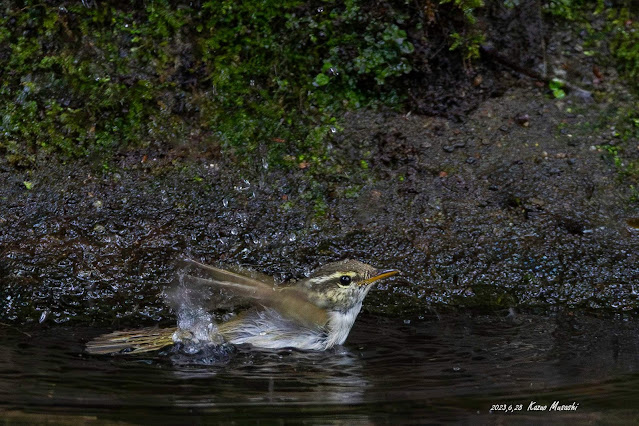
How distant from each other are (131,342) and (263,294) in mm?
990

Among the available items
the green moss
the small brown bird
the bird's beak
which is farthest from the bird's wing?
the green moss

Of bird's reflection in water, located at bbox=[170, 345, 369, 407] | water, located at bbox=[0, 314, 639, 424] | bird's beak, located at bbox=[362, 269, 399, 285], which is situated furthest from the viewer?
bird's beak, located at bbox=[362, 269, 399, 285]

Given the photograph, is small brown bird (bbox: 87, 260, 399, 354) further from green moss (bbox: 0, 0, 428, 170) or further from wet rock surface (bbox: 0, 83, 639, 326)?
green moss (bbox: 0, 0, 428, 170)

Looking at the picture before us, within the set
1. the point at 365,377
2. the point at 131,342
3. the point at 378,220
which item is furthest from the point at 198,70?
the point at 365,377

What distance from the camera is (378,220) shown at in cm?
692

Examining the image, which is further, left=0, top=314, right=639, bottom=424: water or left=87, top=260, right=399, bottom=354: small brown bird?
left=87, top=260, right=399, bottom=354: small brown bird

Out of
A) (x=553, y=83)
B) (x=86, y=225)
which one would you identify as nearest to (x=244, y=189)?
(x=86, y=225)

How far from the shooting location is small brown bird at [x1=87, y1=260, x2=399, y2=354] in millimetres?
6031

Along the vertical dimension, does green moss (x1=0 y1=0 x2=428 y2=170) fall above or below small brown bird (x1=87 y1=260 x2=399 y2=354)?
above

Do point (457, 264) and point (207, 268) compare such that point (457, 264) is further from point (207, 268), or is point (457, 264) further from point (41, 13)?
point (41, 13)

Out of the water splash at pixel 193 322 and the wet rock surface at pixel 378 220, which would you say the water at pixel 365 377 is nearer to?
the water splash at pixel 193 322

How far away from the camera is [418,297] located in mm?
6422

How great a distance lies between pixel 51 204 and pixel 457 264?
3395mm

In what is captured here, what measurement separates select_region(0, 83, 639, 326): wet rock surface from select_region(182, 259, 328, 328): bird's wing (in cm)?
53
